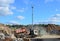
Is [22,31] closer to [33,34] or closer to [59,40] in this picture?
[33,34]

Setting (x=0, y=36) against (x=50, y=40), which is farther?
(x=0, y=36)

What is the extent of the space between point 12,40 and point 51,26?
108 feet

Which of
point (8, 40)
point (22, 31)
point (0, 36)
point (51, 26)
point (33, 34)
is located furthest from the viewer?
point (51, 26)

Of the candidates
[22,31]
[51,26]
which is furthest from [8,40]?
[51,26]

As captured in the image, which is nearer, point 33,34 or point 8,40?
Answer: point 8,40

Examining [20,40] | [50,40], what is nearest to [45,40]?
[50,40]

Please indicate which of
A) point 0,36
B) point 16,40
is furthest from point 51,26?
point 16,40

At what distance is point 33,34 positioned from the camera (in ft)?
119

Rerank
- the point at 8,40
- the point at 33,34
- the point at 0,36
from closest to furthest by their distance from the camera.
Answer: the point at 8,40 → the point at 0,36 → the point at 33,34

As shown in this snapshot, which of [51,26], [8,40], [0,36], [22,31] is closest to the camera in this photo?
[8,40]

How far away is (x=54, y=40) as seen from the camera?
90.8ft

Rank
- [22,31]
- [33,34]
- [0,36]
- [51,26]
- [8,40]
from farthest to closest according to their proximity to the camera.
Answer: [51,26] → [22,31] → [33,34] → [0,36] → [8,40]

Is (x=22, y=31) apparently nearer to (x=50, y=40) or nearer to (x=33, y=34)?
(x=33, y=34)

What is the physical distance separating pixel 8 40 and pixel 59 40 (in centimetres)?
738
